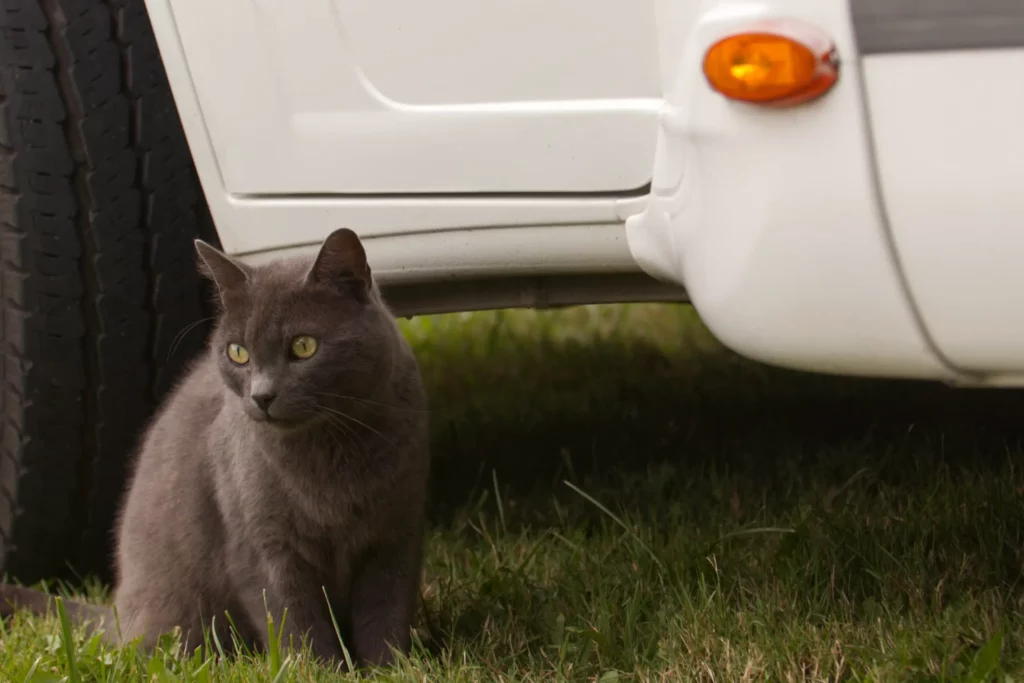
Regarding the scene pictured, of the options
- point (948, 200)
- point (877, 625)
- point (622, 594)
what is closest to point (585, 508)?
point (622, 594)

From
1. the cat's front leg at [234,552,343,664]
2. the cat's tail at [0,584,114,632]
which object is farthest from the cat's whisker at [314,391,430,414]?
the cat's tail at [0,584,114,632]

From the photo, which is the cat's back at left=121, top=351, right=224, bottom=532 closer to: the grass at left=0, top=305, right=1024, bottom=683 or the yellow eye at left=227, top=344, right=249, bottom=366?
the yellow eye at left=227, top=344, right=249, bottom=366

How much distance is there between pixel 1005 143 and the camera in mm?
1560

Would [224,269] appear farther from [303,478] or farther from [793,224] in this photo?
[793,224]

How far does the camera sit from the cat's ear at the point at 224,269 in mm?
2174

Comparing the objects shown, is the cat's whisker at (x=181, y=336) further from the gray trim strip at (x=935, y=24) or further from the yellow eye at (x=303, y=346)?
the gray trim strip at (x=935, y=24)

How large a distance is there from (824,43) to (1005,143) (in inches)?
9.8

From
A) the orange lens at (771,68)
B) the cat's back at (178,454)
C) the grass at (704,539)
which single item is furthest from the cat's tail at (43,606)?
the orange lens at (771,68)

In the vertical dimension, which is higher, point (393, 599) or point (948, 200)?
point (948, 200)

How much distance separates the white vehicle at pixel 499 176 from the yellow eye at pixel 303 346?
28 cm

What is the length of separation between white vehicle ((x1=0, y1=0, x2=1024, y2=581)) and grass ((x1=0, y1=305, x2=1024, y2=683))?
18.7 inches

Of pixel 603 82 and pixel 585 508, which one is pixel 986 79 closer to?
pixel 603 82

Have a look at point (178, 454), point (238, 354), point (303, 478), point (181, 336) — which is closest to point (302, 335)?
point (238, 354)

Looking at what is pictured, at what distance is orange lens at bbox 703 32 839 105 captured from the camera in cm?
162
